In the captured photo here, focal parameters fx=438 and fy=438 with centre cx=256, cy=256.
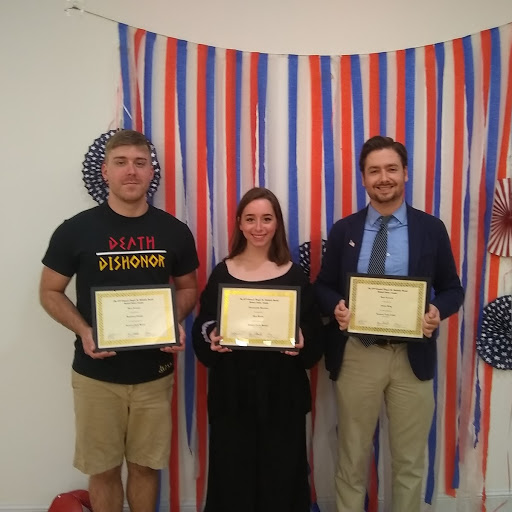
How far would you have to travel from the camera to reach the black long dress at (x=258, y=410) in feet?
5.95

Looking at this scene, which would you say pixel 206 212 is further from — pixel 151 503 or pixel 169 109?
pixel 151 503

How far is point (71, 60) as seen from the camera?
2098 mm

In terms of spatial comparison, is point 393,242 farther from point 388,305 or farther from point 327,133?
point 327,133

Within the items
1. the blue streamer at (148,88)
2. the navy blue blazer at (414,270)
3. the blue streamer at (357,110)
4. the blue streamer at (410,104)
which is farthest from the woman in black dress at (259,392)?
the blue streamer at (410,104)

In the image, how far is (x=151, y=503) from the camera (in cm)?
197

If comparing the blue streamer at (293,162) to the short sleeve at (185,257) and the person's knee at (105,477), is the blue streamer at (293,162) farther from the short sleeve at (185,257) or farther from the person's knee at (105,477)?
the person's knee at (105,477)

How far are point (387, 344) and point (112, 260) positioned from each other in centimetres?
117

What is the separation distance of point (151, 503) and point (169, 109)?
1.84m

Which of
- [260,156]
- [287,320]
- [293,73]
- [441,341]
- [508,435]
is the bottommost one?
[508,435]

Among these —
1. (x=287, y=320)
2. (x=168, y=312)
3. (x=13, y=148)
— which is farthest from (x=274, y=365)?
(x=13, y=148)

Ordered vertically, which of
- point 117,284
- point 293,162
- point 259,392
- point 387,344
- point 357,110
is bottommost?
point 259,392

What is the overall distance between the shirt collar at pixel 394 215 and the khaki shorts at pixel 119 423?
1107 mm

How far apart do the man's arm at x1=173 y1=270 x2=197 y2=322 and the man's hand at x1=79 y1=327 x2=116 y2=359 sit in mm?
359

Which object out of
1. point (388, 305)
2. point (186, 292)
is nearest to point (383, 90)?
point (388, 305)
